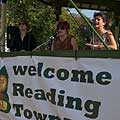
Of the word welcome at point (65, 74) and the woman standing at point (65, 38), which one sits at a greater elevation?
the woman standing at point (65, 38)

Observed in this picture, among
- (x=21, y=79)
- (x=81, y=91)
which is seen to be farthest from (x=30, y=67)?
(x=81, y=91)

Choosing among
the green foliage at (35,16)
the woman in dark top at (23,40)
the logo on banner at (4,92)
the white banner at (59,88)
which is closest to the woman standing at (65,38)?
the white banner at (59,88)

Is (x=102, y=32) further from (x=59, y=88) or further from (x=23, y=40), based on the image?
(x=23, y=40)

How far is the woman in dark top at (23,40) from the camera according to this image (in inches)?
327

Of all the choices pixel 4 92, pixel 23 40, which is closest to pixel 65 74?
pixel 4 92

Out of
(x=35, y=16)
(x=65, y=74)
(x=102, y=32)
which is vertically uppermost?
(x=35, y=16)

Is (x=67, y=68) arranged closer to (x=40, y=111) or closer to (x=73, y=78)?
(x=73, y=78)

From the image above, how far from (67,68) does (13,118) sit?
1472 millimetres

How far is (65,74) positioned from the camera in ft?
19.2

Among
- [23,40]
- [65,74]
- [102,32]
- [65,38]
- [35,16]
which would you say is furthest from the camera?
[35,16]

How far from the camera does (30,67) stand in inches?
257

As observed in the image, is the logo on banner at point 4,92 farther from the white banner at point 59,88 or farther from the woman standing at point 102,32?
the woman standing at point 102,32

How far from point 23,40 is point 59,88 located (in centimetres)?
260

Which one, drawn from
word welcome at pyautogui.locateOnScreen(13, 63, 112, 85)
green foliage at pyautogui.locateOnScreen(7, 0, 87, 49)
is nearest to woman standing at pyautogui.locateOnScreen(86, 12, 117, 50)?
word welcome at pyautogui.locateOnScreen(13, 63, 112, 85)
